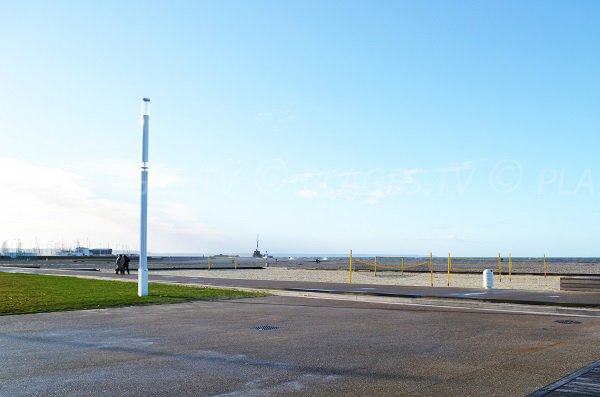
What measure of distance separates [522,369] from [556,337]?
11.9 ft

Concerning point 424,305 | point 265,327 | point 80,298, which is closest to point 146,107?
point 80,298

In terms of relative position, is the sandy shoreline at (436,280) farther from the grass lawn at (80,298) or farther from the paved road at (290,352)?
the paved road at (290,352)

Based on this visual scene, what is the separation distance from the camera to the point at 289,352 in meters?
9.45

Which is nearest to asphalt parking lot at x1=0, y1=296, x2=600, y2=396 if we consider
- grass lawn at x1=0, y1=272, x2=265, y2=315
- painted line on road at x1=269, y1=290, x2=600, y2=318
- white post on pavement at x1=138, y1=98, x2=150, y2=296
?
painted line on road at x1=269, y1=290, x2=600, y2=318

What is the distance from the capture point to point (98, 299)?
18641 millimetres

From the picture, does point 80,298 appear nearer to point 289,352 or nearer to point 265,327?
point 265,327

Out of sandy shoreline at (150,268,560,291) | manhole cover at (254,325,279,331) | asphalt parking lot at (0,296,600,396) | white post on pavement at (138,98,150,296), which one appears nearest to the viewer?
asphalt parking lot at (0,296,600,396)

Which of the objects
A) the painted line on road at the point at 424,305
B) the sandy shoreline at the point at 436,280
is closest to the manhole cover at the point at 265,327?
the painted line on road at the point at 424,305

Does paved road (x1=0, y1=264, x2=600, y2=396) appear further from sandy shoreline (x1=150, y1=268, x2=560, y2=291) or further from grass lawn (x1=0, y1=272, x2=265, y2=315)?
sandy shoreline (x1=150, y1=268, x2=560, y2=291)

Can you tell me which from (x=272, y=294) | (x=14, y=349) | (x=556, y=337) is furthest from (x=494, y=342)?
Answer: (x=272, y=294)

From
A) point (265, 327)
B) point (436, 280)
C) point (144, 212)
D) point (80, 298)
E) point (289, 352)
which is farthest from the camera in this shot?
point (436, 280)

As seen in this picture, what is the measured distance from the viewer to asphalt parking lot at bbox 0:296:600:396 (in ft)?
23.4

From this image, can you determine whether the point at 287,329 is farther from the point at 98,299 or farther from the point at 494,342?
the point at 98,299

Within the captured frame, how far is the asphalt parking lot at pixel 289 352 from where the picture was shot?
712 cm
